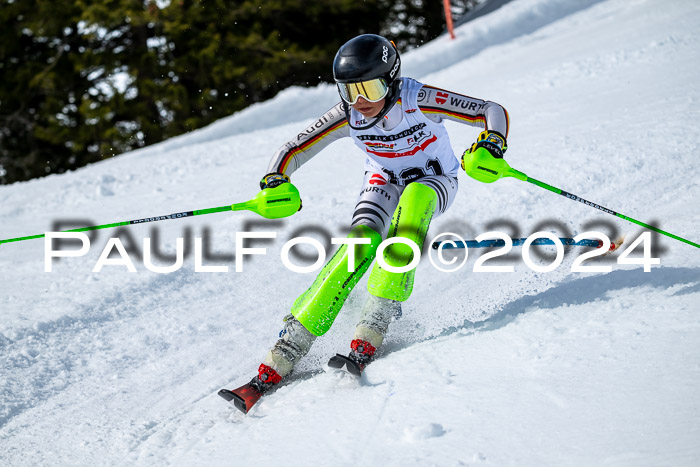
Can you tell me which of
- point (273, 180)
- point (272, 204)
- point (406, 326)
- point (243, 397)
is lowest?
point (243, 397)

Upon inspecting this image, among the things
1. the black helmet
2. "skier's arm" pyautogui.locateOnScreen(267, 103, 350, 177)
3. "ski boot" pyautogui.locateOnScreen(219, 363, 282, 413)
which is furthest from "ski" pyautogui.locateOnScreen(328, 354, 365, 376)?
the black helmet

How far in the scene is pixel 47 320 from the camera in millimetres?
3938

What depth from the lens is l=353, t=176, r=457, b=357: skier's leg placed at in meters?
3.14

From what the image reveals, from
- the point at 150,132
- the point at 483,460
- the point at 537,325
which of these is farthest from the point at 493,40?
the point at 483,460

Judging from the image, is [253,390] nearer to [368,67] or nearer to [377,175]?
[377,175]

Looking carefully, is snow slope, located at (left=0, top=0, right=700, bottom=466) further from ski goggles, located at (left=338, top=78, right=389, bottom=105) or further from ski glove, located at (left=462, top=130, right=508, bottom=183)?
ski goggles, located at (left=338, top=78, right=389, bottom=105)

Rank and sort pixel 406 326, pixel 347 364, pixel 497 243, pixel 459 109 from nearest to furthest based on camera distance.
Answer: pixel 347 364 < pixel 459 109 < pixel 406 326 < pixel 497 243

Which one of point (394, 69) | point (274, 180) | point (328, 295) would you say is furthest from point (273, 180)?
point (394, 69)

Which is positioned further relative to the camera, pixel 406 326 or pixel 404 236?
pixel 406 326

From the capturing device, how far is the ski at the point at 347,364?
2.92 meters

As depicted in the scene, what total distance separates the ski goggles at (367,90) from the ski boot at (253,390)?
136 cm

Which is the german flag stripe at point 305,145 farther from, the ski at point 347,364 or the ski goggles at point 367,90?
the ski at point 347,364

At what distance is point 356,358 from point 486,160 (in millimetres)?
1132

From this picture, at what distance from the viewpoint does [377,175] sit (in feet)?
12.1
